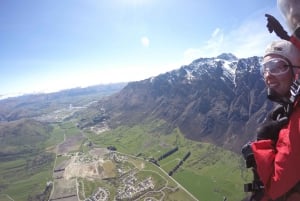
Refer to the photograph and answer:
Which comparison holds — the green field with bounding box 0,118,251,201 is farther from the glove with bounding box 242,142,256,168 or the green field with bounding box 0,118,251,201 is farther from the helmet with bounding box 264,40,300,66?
the helmet with bounding box 264,40,300,66

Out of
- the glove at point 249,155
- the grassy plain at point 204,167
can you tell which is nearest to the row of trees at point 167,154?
the grassy plain at point 204,167

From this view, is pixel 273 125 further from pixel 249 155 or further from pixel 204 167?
pixel 204 167

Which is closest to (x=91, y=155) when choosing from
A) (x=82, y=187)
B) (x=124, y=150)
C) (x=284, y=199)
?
(x=124, y=150)

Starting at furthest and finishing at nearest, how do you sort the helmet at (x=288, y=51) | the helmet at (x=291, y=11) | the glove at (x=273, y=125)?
the glove at (x=273, y=125) → the helmet at (x=288, y=51) → the helmet at (x=291, y=11)

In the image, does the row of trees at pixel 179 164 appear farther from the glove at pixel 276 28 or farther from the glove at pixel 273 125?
the glove at pixel 276 28

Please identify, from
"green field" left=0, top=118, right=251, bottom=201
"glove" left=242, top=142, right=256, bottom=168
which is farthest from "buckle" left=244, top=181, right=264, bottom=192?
"green field" left=0, top=118, right=251, bottom=201

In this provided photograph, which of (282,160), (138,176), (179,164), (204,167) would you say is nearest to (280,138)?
(282,160)
